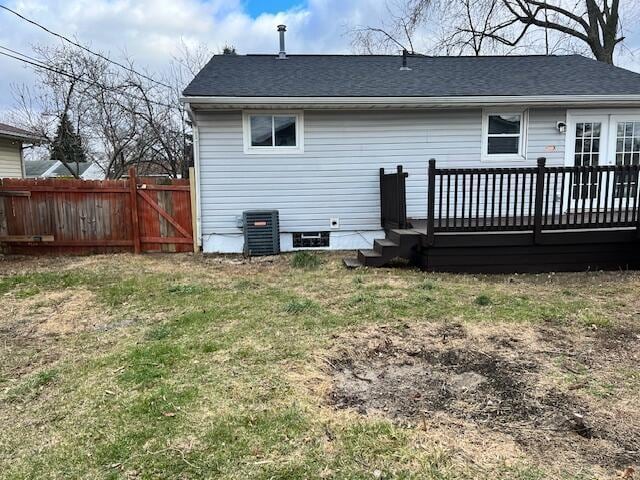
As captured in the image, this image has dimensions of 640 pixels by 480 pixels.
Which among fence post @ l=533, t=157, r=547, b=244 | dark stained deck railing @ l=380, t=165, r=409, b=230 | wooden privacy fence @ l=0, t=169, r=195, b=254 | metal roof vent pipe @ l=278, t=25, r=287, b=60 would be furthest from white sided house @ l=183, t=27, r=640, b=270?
fence post @ l=533, t=157, r=547, b=244

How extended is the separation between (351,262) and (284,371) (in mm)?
3781

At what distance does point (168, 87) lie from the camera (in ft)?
58.7

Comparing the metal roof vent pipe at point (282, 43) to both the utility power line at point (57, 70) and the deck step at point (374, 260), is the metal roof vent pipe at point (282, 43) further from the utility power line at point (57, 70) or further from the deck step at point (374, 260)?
the utility power line at point (57, 70)

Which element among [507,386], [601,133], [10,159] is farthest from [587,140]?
[10,159]

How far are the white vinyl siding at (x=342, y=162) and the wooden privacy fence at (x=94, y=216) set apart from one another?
713 mm

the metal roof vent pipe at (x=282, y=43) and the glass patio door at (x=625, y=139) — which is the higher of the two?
the metal roof vent pipe at (x=282, y=43)

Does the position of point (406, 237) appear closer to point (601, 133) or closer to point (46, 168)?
point (601, 133)

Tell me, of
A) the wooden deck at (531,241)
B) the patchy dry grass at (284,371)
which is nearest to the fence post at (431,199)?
the wooden deck at (531,241)

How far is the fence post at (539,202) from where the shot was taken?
19.8 ft

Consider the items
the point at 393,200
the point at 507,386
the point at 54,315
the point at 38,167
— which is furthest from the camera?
the point at 38,167

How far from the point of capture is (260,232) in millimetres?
7867

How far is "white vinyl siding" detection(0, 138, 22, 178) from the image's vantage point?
454 inches

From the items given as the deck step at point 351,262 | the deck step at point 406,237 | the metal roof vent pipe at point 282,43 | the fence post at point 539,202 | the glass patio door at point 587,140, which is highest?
the metal roof vent pipe at point 282,43

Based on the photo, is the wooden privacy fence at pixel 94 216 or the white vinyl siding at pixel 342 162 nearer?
the white vinyl siding at pixel 342 162
